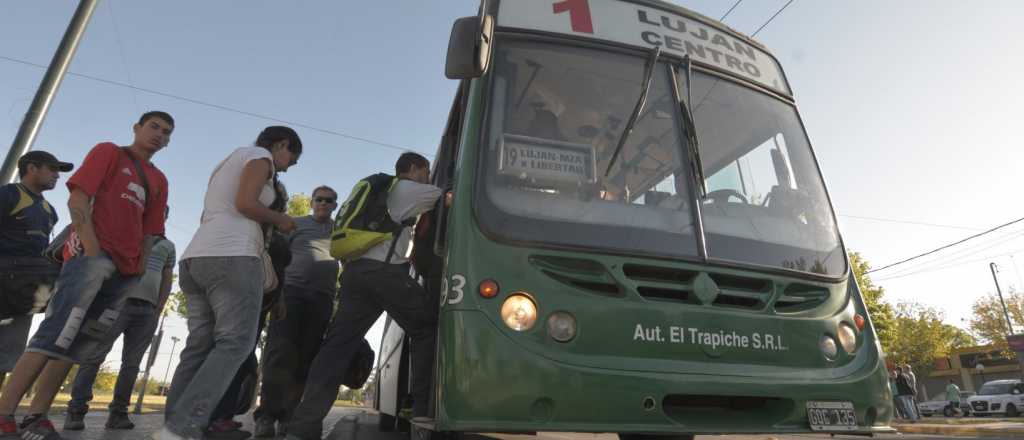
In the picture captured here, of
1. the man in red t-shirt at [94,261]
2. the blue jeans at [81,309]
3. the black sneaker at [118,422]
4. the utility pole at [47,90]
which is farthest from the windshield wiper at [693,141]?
the utility pole at [47,90]

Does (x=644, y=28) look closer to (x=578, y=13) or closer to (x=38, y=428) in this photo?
(x=578, y=13)

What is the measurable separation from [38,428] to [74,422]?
1484 millimetres

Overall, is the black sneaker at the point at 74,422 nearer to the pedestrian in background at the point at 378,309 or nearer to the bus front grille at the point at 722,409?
the pedestrian in background at the point at 378,309

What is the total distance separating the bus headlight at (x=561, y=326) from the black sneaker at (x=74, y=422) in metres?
3.77

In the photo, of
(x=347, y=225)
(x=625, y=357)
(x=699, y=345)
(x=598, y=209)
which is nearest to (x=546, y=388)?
(x=625, y=357)

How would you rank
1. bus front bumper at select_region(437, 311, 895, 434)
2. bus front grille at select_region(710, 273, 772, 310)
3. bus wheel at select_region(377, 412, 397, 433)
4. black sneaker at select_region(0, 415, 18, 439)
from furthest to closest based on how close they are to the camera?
bus wheel at select_region(377, 412, 397, 433) < black sneaker at select_region(0, 415, 18, 439) < bus front grille at select_region(710, 273, 772, 310) < bus front bumper at select_region(437, 311, 895, 434)

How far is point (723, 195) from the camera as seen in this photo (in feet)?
10.4

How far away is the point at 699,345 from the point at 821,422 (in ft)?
2.13

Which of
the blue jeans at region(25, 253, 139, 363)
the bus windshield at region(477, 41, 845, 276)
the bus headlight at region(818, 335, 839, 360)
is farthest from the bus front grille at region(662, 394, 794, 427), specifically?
the blue jeans at region(25, 253, 139, 363)

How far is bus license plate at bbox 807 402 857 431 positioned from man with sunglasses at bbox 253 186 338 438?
314cm

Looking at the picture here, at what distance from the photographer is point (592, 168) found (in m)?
2.98

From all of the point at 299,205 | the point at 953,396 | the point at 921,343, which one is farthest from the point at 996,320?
the point at 299,205

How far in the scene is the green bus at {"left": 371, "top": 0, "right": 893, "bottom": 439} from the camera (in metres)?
2.40

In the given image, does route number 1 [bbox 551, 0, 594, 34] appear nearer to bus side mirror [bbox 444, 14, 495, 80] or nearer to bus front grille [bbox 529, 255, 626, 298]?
bus side mirror [bbox 444, 14, 495, 80]
